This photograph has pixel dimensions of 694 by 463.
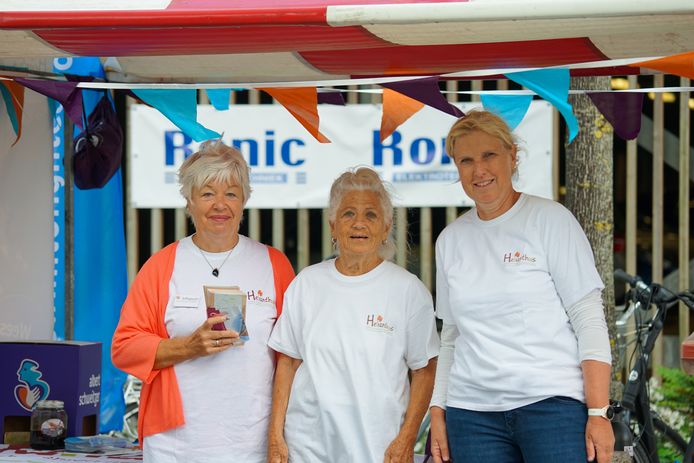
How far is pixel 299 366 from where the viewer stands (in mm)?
3633

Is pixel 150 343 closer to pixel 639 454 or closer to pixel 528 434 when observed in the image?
pixel 528 434

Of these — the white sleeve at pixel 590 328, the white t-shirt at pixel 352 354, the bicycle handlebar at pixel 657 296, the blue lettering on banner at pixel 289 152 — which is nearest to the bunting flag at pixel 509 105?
the white t-shirt at pixel 352 354

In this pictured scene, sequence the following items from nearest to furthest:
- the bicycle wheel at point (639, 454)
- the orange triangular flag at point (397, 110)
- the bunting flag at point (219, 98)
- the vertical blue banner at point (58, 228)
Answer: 1. the orange triangular flag at point (397, 110)
2. the bunting flag at point (219, 98)
3. the bicycle wheel at point (639, 454)
4. the vertical blue banner at point (58, 228)

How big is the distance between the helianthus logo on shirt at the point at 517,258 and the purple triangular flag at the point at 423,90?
70 centimetres

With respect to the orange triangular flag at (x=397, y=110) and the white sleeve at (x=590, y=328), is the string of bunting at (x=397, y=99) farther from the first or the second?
the white sleeve at (x=590, y=328)

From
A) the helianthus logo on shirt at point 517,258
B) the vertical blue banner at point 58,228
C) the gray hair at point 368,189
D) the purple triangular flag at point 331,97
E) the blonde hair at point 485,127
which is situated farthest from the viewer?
the vertical blue banner at point 58,228

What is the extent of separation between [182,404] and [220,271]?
1.52ft

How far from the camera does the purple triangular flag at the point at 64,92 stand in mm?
4242

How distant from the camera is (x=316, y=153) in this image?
24.7ft

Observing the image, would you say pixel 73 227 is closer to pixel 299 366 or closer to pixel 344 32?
pixel 299 366

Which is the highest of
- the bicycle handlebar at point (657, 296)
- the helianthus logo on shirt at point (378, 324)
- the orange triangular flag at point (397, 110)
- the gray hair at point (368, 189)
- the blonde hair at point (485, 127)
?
the orange triangular flag at point (397, 110)

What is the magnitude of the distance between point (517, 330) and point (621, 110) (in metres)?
1.30

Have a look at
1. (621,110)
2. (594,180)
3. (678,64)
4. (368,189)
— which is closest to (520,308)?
(368,189)

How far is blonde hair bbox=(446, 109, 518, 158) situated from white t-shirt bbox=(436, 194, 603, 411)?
21 centimetres
